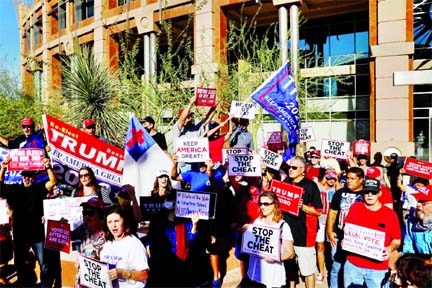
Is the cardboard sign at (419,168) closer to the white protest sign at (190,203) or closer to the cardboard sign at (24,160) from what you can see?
the white protest sign at (190,203)

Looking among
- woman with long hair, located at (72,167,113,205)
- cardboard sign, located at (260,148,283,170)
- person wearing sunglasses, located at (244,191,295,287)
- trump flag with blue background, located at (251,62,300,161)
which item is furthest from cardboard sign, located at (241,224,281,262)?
trump flag with blue background, located at (251,62,300,161)

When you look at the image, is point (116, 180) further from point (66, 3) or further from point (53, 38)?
point (53, 38)

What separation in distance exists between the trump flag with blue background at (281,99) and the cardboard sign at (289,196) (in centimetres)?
267

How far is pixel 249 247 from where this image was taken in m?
4.61

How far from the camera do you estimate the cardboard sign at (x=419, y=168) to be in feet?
26.2

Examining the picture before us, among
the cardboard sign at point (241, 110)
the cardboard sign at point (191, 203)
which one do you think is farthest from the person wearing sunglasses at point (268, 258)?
the cardboard sign at point (241, 110)

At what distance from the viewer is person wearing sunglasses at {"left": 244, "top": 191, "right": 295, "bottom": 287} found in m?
4.51

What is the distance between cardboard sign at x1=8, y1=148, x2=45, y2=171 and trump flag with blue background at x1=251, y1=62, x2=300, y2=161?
3893 mm

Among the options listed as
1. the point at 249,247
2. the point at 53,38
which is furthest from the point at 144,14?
the point at 249,247

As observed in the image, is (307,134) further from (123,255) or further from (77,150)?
(123,255)

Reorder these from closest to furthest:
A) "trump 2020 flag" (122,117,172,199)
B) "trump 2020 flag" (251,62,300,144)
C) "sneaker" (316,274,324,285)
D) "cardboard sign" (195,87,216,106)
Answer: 1. "trump 2020 flag" (122,117,172,199)
2. "sneaker" (316,274,324,285)
3. "trump 2020 flag" (251,62,300,144)
4. "cardboard sign" (195,87,216,106)

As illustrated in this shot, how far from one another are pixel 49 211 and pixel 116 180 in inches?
41.0

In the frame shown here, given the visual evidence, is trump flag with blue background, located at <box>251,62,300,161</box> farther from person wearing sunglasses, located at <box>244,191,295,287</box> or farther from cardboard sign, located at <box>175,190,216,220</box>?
person wearing sunglasses, located at <box>244,191,295,287</box>

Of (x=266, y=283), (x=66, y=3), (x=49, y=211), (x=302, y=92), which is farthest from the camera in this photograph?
(x=66, y=3)
